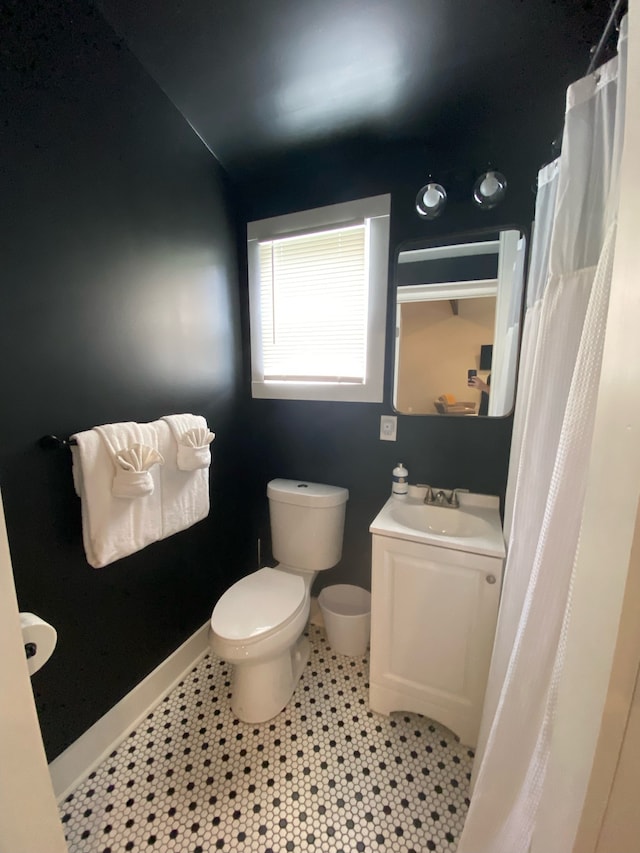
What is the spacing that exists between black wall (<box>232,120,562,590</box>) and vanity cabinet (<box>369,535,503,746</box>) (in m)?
0.48

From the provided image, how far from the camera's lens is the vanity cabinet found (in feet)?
3.97

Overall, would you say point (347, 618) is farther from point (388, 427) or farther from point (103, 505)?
point (103, 505)

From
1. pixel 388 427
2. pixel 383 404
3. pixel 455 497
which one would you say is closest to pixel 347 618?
pixel 455 497

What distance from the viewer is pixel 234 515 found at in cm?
193

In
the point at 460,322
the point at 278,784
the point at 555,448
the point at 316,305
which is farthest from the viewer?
the point at 316,305

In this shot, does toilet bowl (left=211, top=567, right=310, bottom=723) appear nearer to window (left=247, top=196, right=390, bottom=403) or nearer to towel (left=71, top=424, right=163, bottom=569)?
towel (left=71, top=424, right=163, bottom=569)

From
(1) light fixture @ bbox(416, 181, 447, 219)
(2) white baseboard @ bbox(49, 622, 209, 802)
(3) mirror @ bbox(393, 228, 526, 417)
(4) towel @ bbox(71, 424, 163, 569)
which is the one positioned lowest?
(2) white baseboard @ bbox(49, 622, 209, 802)

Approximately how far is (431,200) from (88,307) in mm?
1369

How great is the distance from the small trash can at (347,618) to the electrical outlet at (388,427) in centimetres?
88

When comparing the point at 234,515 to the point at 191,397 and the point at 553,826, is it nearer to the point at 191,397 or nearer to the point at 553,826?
the point at 191,397

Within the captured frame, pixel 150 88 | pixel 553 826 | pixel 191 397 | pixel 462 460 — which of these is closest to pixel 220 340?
pixel 191 397

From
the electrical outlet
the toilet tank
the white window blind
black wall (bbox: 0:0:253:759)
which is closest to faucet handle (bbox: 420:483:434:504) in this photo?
the electrical outlet

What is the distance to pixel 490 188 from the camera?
4.30ft

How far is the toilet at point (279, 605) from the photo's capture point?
130 cm
